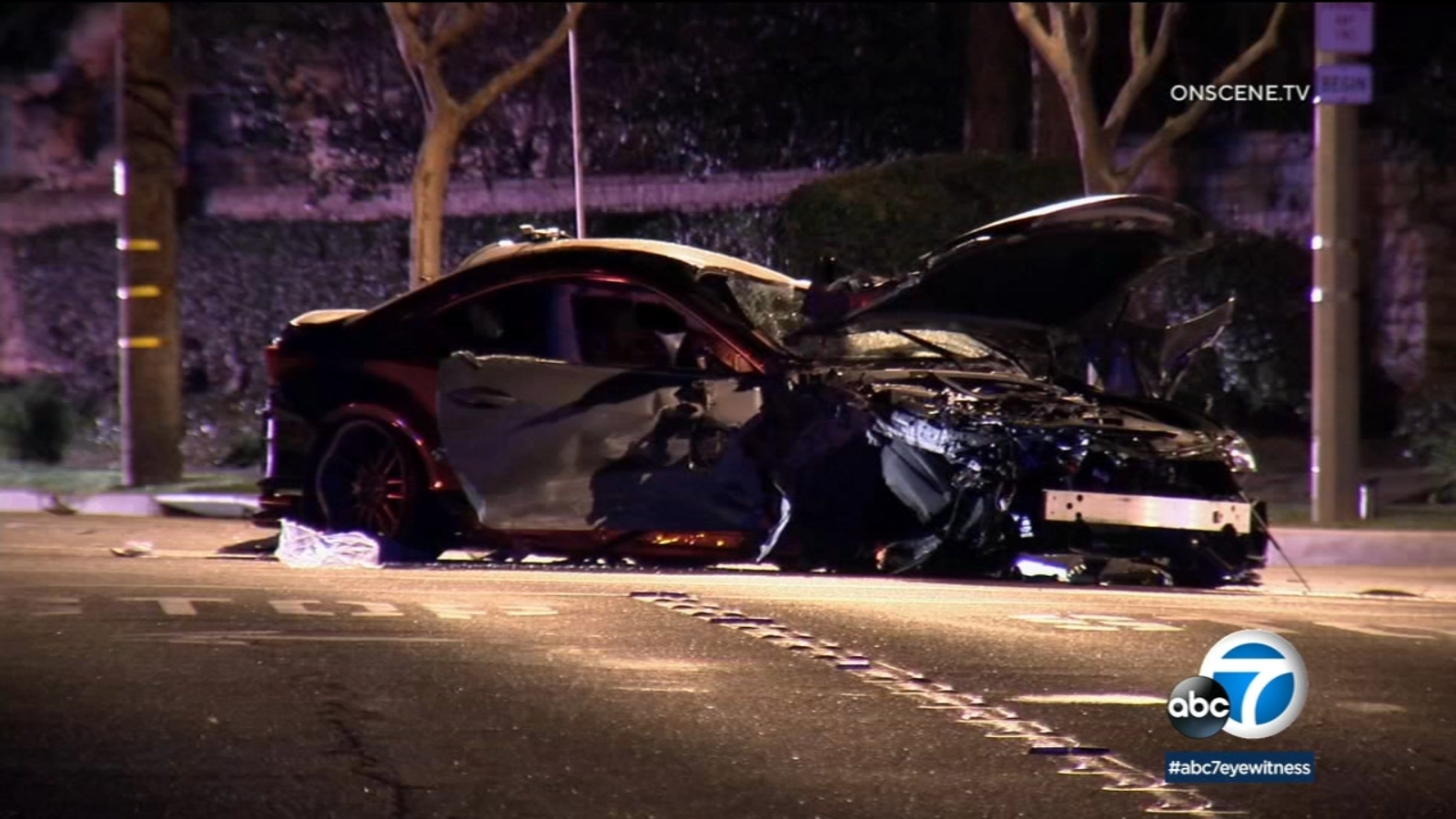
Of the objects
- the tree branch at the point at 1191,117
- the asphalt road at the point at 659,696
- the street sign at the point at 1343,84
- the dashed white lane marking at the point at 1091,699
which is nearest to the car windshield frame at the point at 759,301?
the asphalt road at the point at 659,696

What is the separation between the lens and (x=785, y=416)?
1041 centimetres

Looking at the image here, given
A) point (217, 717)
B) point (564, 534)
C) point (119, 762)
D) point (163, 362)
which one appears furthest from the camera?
point (163, 362)

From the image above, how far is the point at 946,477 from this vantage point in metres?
10.3

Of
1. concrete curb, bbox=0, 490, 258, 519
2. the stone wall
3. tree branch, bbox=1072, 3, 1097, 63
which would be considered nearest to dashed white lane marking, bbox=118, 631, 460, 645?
concrete curb, bbox=0, 490, 258, 519

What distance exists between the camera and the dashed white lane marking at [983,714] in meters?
6.80

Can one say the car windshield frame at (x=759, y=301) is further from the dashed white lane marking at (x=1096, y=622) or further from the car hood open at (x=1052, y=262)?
the dashed white lane marking at (x=1096, y=622)

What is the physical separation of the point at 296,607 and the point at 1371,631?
187 inches

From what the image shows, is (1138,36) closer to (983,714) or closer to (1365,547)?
(1365,547)

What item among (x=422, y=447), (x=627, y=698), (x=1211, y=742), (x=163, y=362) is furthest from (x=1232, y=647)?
(x=163, y=362)

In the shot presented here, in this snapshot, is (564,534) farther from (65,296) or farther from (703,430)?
(65,296)

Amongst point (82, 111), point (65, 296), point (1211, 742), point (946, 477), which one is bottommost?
point (1211, 742)

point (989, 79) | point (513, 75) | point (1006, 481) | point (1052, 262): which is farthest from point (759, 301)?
point (989, 79)

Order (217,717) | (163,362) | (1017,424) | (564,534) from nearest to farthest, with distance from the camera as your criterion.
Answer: (217,717)
(1017,424)
(564,534)
(163,362)

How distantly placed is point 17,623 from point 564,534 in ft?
8.82
